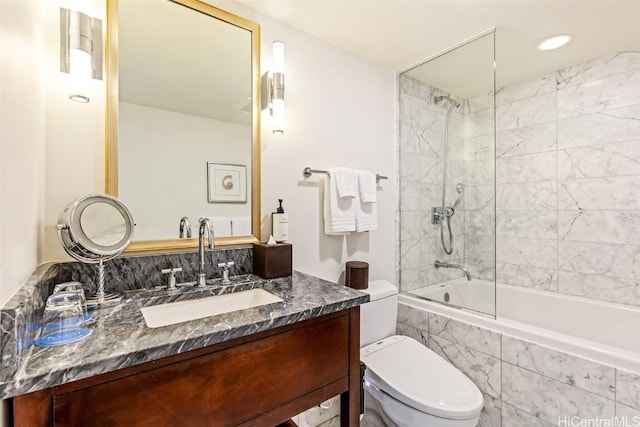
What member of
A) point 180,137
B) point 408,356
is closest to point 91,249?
point 180,137

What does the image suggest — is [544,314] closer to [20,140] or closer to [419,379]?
[419,379]

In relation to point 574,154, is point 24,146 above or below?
below

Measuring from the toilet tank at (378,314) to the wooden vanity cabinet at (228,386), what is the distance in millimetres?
595

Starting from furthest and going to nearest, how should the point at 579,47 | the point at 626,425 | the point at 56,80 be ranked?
the point at 579,47 → the point at 626,425 → the point at 56,80

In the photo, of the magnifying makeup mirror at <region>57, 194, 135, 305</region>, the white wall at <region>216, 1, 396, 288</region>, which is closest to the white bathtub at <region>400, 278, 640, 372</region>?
the white wall at <region>216, 1, 396, 288</region>

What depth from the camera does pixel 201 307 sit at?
45.0 inches

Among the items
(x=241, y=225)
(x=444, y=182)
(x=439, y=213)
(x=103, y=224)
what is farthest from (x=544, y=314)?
(x=103, y=224)

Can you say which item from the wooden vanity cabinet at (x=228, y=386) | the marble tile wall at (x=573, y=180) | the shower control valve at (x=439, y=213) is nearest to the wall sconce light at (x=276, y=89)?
the wooden vanity cabinet at (x=228, y=386)

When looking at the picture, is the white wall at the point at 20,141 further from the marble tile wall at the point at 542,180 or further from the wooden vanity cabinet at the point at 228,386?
the marble tile wall at the point at 542,180

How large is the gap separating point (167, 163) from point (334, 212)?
0.89 metres

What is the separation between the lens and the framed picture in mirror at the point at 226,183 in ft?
4.58

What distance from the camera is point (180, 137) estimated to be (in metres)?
1.31

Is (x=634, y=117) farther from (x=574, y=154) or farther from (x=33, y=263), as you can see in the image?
(x=33, y=263)

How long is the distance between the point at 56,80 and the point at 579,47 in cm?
280
